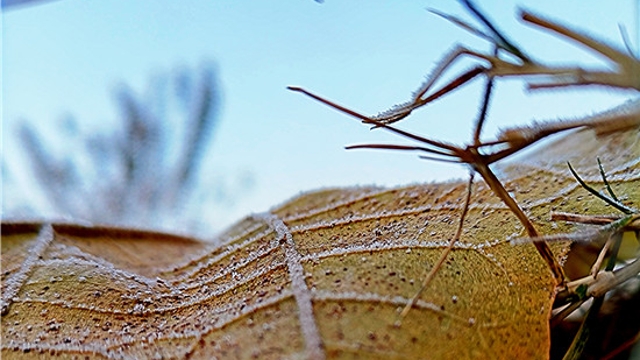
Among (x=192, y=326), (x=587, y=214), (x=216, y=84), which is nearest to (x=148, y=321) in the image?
(x=192, y=326)

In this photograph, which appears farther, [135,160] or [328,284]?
[135,160]

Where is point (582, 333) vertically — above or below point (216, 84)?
above

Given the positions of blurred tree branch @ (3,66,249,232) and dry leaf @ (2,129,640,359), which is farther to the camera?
blurred tree branch @ (3,66,249,232)

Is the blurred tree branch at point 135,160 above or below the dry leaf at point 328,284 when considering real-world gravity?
below

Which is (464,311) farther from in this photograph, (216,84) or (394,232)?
(216,84)

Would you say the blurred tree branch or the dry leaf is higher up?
the dry leaf

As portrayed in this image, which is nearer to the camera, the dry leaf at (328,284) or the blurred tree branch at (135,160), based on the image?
the dry leaf at (328,284)

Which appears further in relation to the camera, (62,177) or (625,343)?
(62,177)

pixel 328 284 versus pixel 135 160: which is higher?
pixel 328 284
